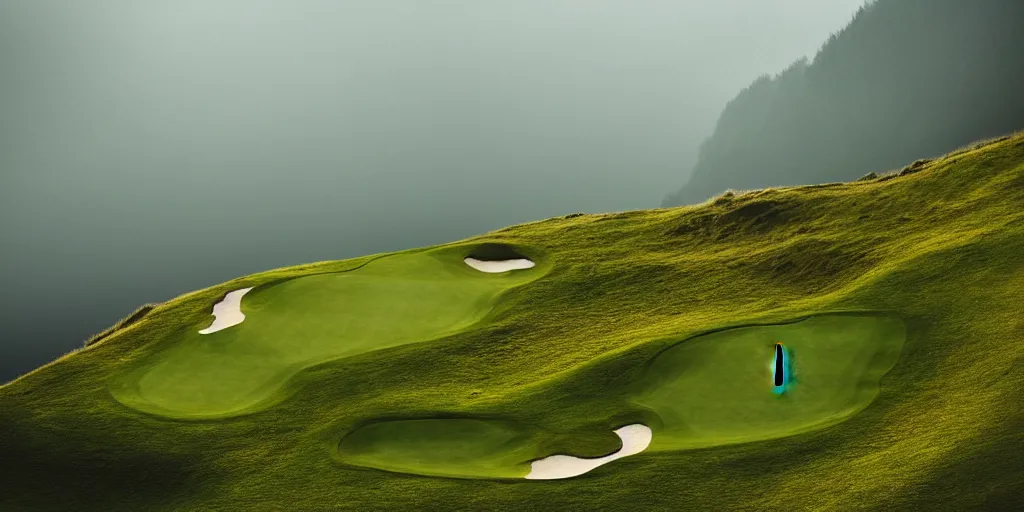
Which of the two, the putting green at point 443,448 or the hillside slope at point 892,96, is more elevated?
the hillside slope at point 892,96

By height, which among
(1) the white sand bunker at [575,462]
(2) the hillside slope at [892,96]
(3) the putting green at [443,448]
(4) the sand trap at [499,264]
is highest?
(2) the hillside slope at [892,96]

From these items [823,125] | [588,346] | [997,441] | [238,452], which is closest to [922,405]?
[997,441]

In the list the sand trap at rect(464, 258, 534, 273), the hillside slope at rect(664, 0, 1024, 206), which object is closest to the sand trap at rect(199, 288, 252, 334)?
the sand trap at rect(464, 258, 534, 273)

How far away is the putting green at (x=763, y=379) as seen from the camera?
1237cm

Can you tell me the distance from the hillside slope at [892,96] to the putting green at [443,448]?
13256cm

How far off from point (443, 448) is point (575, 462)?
203 centimetres

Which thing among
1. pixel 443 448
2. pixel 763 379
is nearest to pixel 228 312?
pixel 443 448

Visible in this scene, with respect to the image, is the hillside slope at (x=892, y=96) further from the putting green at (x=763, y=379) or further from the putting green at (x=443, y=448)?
the putting green at (x=443, y=448)

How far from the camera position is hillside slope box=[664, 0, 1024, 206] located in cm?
13775

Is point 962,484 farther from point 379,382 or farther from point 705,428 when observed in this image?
point 379,382

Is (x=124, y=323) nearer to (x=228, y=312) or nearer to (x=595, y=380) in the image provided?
(x=228, y=312)

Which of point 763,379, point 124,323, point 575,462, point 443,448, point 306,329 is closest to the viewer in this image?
point 575,462

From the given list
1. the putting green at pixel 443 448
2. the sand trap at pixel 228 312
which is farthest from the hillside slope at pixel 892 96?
the putting green at pixel 443 448

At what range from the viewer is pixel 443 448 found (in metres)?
13.2
